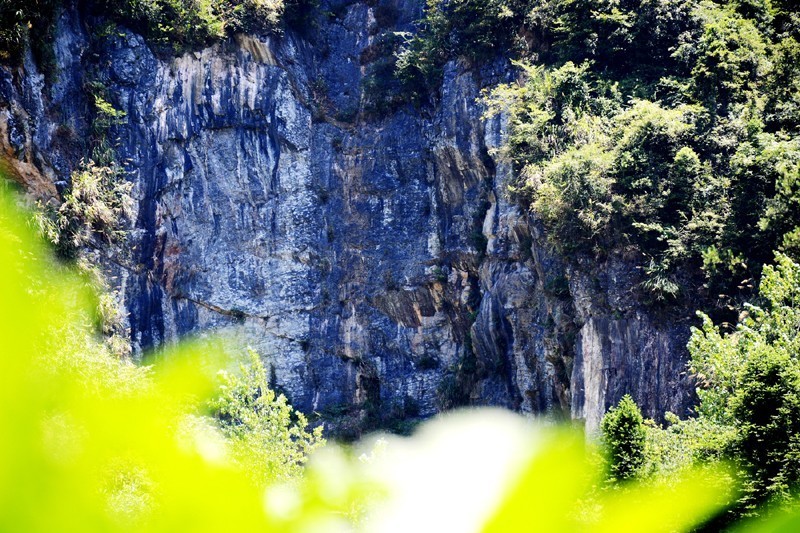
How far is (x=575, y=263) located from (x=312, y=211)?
9.27 m

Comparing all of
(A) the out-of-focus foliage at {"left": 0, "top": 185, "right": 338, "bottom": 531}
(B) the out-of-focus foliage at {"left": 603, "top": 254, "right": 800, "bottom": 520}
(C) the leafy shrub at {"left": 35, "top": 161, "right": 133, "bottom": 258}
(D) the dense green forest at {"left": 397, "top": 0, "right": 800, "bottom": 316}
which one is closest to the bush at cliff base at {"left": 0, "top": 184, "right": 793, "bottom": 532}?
(A) the out-of-focus foliage at {"left": 0, "top": 185, "right": 338, "bottom": 531}

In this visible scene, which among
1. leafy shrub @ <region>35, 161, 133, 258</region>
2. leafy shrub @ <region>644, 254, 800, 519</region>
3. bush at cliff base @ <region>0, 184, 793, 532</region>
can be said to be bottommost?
leafy shrub @ <region>644, 254, 800, 519</region>

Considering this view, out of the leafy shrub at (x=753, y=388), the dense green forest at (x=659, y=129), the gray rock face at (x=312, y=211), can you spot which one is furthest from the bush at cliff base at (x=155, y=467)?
the gray rock face at (x=312, y=211)

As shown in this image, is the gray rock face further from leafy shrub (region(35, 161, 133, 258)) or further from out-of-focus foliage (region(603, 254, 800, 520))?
out-of-focus foliage (region(603, 254, 800, 520))

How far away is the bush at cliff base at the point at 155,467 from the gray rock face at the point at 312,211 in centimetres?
1757

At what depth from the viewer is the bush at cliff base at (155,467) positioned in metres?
0.63

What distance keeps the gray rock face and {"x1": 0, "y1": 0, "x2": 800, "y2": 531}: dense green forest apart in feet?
2.70

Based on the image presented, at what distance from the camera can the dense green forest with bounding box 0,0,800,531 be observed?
71cm

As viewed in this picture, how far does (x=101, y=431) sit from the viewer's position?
71cm

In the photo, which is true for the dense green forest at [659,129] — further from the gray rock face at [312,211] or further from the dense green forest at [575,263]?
the gray rock face at [312,211]

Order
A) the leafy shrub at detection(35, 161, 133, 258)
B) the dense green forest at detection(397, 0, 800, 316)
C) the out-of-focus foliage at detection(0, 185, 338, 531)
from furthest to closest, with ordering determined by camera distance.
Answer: the leafy shrub at detection(35, 161, 133, 258), the dense green forest at detection(397, 0, 800, 316), the out-of-focus foliage at detection(0, 185, 338, 531)

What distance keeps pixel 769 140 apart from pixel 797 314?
434 centimetres

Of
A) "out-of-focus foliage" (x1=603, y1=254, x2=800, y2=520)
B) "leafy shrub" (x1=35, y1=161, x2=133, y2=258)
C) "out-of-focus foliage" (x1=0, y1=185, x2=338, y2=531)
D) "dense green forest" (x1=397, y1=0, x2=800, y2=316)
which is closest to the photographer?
"out-of-focus foliage" (x1=0, y1=185, x2=338, y2=531)

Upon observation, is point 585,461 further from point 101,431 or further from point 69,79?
point 69,79
